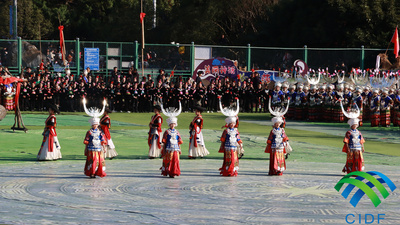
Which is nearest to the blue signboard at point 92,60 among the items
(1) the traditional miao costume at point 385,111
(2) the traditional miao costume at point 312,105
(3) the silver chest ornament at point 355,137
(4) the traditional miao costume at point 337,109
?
(2) the traditional miao costume at point 312,105

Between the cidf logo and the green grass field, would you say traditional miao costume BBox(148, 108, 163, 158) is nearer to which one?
the green grass field

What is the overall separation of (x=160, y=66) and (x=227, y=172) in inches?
840

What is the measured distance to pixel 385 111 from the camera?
99.2 feet

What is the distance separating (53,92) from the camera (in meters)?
33.9

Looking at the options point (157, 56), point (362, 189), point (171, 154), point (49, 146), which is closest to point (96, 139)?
point (171, 154)

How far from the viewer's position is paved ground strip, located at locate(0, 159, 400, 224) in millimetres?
11711

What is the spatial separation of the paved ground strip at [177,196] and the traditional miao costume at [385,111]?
12.5m

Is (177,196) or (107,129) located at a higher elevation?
(107,129)

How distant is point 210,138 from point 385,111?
377 inches

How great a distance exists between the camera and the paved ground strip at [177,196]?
38.4 ft

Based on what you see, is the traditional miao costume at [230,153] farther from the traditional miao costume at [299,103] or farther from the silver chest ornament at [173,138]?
the traditional miao costume at [299,103]

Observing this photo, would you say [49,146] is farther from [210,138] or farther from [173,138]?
[210,138]

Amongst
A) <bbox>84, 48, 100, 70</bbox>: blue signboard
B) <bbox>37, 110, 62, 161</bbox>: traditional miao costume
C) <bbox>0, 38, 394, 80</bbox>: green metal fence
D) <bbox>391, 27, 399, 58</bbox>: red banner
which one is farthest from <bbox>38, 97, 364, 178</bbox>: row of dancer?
<bbox>391, 27, 399, 58</bbox>: red banner

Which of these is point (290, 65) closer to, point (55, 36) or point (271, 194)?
point (271, 194)
